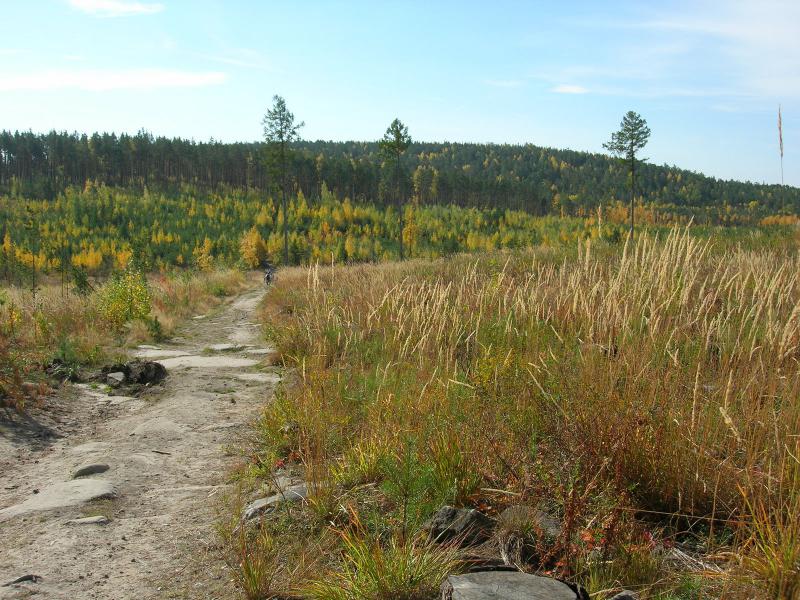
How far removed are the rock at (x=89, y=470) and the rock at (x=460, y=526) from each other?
2.84m

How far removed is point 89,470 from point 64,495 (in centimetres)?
45

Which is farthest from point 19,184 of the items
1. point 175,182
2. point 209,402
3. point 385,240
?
point 209,402

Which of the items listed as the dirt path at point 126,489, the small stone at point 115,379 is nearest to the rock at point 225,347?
the dirt path at point 126,489

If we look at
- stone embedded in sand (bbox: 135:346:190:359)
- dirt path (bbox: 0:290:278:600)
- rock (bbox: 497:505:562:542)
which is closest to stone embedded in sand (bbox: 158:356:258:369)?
stone embedded in sand (bbox: 135:346:190:359)

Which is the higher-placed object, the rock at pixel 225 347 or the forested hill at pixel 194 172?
the forested hill at pixel 194 172

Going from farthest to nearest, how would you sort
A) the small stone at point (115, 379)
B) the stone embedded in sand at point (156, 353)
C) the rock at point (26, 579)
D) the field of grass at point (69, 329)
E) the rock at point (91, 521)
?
the stone embedded in sand at point (156, 353)
the small stone at point (115, 379)
the field of grass at point (69, 329)
the rock at point (91, 521)
the rock at point (26, 579)

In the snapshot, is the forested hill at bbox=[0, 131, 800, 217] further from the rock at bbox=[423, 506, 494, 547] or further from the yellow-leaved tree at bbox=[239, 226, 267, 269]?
the rock at bbox=[423, 506, 494, 547]

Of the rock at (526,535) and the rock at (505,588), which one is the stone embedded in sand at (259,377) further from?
the rock at (505,588)

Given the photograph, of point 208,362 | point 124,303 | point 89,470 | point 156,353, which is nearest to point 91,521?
point 89,470

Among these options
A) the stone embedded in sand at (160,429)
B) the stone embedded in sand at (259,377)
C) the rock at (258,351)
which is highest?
the stone embedded in sand at (160,429)

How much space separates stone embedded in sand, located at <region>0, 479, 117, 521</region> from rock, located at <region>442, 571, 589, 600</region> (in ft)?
8.89

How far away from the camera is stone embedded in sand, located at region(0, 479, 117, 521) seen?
365cm

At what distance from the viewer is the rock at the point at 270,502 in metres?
3.26

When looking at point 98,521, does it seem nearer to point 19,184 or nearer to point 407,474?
point 407,474
